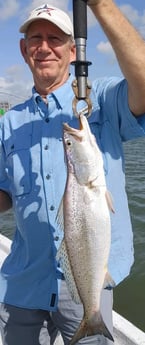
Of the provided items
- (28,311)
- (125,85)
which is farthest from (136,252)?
(125,85)

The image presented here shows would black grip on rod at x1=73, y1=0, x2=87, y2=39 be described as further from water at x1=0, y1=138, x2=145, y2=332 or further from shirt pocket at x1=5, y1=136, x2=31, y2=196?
water at x1=0, y1=138, x2=145, y2=332

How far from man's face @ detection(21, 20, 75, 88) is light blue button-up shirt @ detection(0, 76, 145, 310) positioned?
0.15 metres

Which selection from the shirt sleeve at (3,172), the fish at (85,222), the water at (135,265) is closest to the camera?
the fish at (85,222)

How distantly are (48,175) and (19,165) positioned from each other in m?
0.25

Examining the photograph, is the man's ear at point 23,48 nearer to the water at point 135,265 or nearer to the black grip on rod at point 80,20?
the black grip on rod at point 80,20

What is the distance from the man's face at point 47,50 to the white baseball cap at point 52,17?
38 mm

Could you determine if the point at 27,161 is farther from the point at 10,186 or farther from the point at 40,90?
the point at 40,90

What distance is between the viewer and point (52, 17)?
277 centimetres

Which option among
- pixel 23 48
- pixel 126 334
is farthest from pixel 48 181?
pixel 126 334

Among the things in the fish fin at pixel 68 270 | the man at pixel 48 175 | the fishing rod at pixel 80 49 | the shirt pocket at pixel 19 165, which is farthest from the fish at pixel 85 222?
the shirt pocket at pixel 19 165

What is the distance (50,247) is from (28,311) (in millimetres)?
494

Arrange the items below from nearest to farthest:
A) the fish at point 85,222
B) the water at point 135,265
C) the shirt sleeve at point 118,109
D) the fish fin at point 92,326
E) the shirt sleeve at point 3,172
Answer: the fish at point 85,222
the fish fin at point 92,326
the shirt sleeve at point 118,109
the shirt sleeve at point 3,172
the water at point 135,265

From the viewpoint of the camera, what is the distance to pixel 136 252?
8.76 m

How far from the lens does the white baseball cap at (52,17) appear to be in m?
2.77
